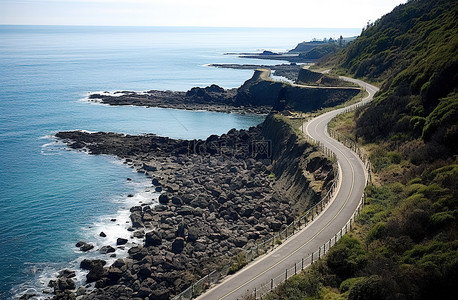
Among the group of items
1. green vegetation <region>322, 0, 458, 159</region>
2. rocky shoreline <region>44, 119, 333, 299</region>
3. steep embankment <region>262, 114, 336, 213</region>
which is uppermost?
green vegetation <region>322, 0, 458, 159</region>

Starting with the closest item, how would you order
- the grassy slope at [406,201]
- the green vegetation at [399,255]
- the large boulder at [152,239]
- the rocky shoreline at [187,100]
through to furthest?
the green vegetation at [399,255]
the grassy slope at [406,201]
the large boulder at [152,239]
the rocky shoreline at [187,100]

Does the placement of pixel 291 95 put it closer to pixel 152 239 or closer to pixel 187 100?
pixel 187 100

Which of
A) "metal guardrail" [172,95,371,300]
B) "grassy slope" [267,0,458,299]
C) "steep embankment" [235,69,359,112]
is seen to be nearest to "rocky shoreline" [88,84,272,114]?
"steep embankment" [235,69,359,112]

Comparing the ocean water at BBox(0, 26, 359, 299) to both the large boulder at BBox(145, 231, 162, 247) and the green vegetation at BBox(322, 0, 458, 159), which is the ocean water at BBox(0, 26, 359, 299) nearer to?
the large boulder at BBox(145, 231, 162, 247)

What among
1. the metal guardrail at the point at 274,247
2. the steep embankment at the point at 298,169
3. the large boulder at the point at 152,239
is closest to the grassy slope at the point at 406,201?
the metal guardrail at the point at 274,247

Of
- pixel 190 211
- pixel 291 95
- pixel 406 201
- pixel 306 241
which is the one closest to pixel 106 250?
pixel 190 211

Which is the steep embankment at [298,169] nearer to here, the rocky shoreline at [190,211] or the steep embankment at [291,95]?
the rocky shoreline at [190,211]

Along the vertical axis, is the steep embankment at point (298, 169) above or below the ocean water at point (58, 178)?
above

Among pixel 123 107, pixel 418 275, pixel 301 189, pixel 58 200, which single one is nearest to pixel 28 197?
pixel 58 200
